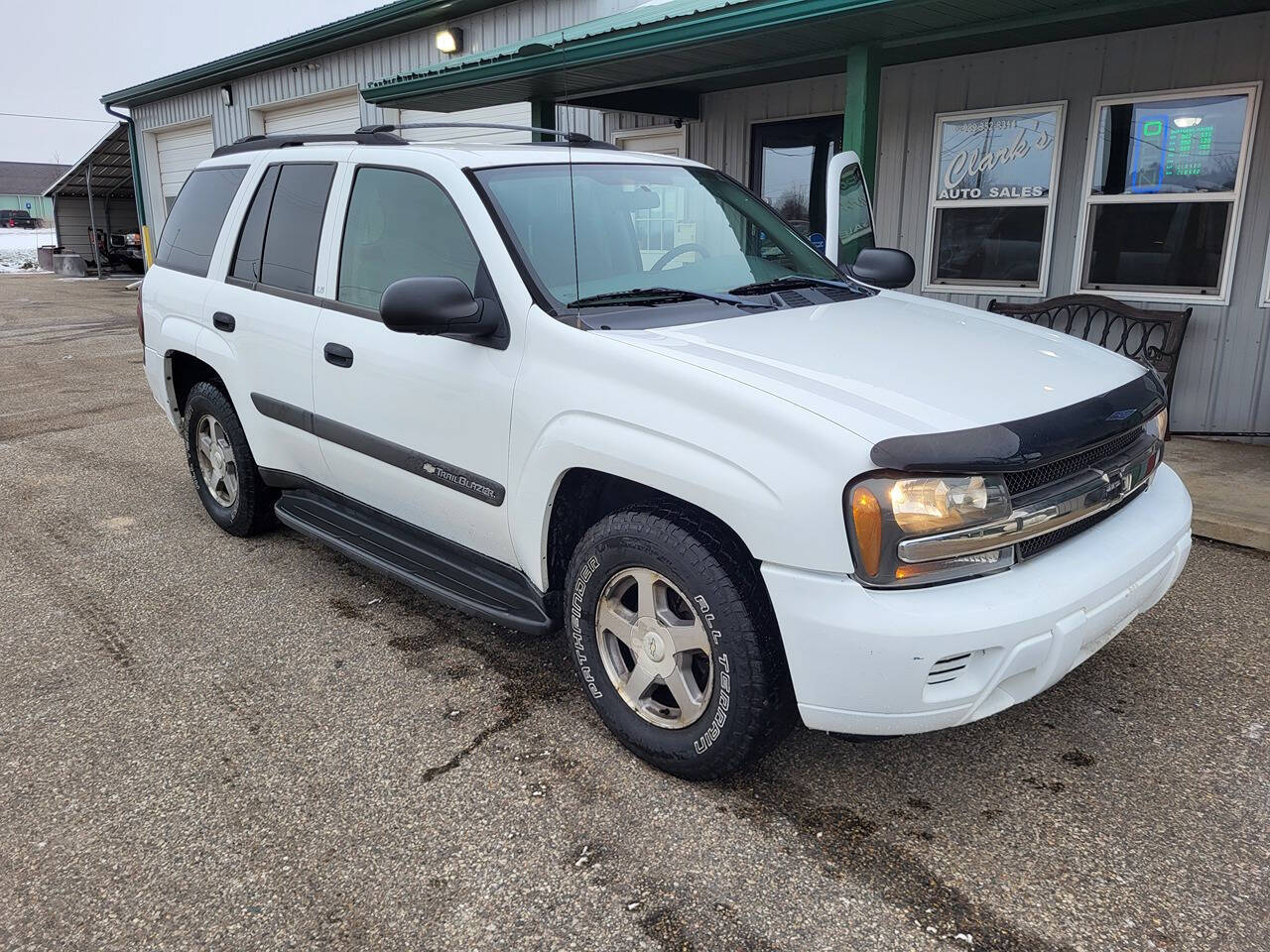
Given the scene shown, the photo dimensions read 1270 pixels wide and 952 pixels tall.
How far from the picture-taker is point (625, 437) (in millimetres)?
2648

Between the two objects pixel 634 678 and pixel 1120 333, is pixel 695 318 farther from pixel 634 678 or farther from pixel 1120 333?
pixel 1120 333

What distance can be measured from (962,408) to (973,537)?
0.34m

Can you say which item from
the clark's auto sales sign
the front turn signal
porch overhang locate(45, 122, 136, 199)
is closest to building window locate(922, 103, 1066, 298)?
the clark's auto sales sign

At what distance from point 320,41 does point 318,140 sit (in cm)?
1116

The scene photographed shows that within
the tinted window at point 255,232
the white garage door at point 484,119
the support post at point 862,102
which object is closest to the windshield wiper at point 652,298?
the tinted window at point 255,232

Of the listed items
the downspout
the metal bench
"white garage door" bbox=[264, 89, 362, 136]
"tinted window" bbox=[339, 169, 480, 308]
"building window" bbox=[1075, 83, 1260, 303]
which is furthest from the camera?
the downspout

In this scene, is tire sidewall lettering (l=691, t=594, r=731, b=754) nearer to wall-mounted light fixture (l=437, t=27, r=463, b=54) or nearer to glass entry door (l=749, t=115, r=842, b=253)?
glass entry door (l=749, t=115, r=842, b=253)

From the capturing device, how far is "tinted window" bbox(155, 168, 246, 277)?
181 inches

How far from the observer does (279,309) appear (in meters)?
4.01

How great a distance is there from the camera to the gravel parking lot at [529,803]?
2.26 meters

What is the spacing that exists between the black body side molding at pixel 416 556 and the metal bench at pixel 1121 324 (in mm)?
4724

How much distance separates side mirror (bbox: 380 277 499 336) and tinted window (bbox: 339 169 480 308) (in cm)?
26

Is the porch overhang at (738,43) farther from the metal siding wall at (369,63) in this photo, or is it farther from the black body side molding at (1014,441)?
the black body side molding at (1014,441)

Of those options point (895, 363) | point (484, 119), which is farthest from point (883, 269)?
point (484, 119)
